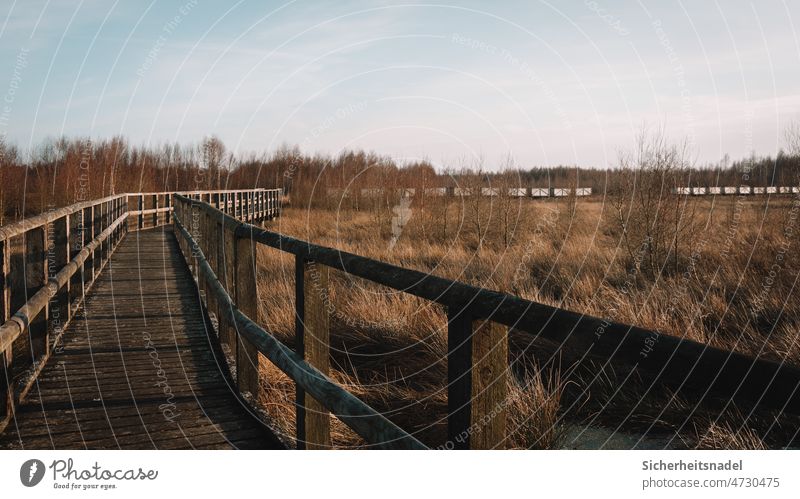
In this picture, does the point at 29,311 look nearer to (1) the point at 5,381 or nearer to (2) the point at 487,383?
(1) the point at 5,381

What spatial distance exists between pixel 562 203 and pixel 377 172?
1195 centimetres

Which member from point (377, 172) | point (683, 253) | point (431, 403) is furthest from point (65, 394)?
point (377, 172)

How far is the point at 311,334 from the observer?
10.4ft

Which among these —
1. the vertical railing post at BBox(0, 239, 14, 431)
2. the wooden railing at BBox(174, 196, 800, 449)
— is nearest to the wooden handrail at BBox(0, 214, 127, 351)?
the vertical railing post at BBox(0, 239, 14, 431)

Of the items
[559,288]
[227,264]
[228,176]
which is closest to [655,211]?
[559,288]

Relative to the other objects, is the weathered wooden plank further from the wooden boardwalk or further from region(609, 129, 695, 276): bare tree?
region(609, 129, 695, 276): bare tree

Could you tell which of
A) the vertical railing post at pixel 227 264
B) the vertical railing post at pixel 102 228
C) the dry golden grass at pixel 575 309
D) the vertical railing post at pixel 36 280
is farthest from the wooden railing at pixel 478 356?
the vertical railing post at pixel 102 228

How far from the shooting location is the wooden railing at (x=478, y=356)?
1334mm

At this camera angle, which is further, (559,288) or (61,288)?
(559,288)

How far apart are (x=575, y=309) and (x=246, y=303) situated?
15.0 feet

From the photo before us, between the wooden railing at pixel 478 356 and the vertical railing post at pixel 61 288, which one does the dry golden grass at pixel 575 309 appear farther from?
the vertical railing post at pixel 61 288

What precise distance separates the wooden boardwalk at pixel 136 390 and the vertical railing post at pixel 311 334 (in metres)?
0.39

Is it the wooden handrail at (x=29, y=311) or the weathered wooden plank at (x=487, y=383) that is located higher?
the weathered wooden plank at (x=487, y=383)
